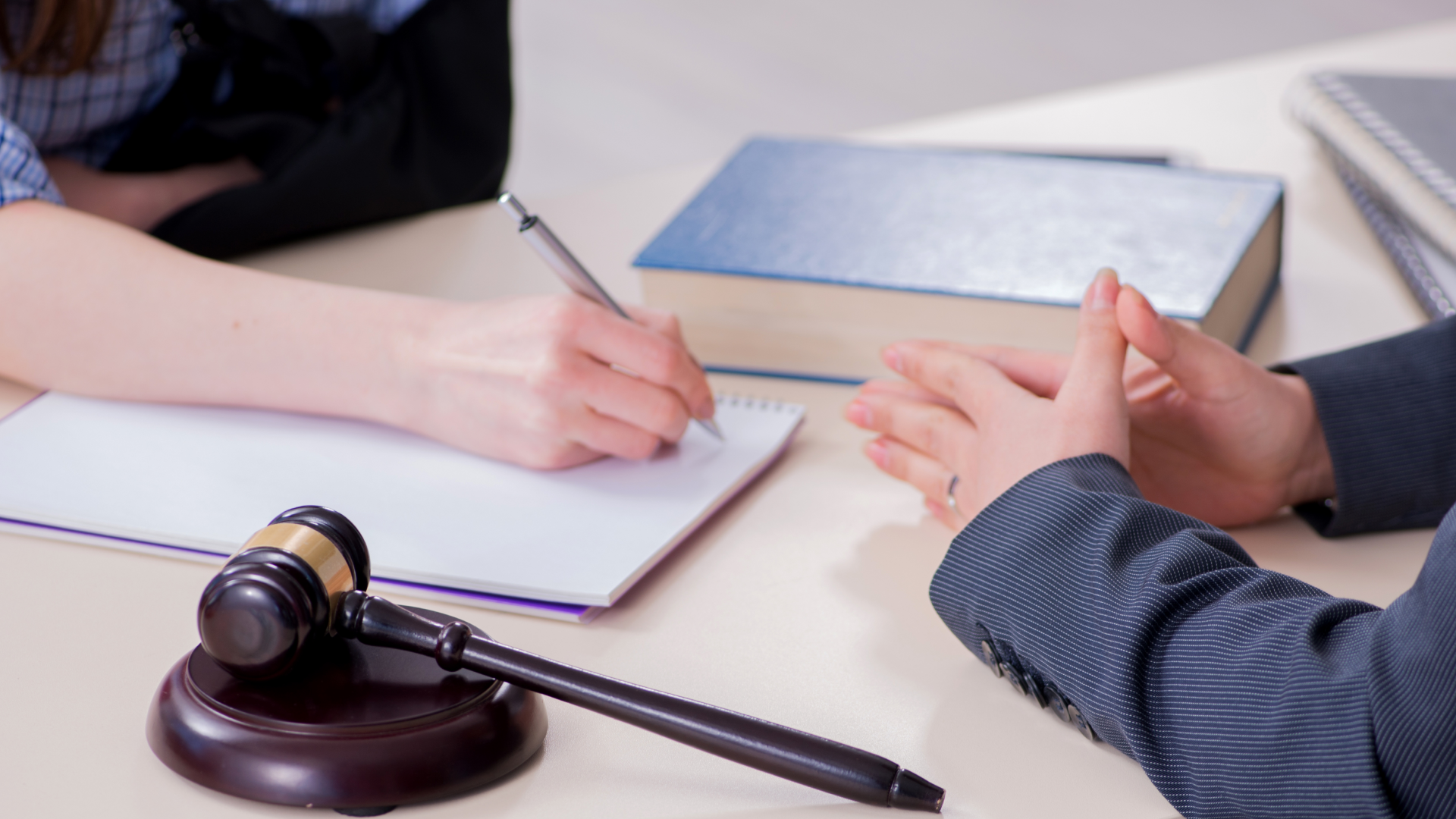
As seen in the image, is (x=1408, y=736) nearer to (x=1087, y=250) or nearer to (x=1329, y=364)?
(x=1329, y=364)

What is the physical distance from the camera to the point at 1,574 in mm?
576

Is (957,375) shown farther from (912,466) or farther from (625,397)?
(625,397)

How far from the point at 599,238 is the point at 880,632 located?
0.55 m

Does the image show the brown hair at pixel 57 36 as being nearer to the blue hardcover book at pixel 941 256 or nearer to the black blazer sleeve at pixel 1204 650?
the blue hardcover book at pixel 941 256

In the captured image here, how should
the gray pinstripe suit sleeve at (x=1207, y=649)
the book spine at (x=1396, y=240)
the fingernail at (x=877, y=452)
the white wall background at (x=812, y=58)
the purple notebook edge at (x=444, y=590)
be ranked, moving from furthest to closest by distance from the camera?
the white wall background at (x=812, y=58), the book spine at (x=1396, y=240), the fingernail at (x=877, y=452), the purple notebook edge at (x=444, y=590), the gray pinstripe suit sleeve at (x=1207, y=649)

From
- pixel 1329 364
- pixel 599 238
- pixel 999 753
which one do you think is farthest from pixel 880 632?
pixel 599 238

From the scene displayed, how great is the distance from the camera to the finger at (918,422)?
0.62 meters

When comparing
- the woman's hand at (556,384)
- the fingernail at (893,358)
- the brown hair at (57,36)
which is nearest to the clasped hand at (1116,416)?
the fingernail at (893,358)

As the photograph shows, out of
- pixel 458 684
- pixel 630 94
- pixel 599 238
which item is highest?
pixel 458 684

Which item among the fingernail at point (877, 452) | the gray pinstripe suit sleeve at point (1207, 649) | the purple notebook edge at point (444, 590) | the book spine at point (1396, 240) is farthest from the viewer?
the book spine at point (1396, 240)

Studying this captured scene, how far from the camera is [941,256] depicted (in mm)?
767

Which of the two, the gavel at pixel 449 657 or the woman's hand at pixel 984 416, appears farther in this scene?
the woman's hand at pixel 984 416

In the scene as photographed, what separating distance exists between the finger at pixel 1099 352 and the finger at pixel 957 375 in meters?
0.03

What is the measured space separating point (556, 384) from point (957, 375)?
21 cm
